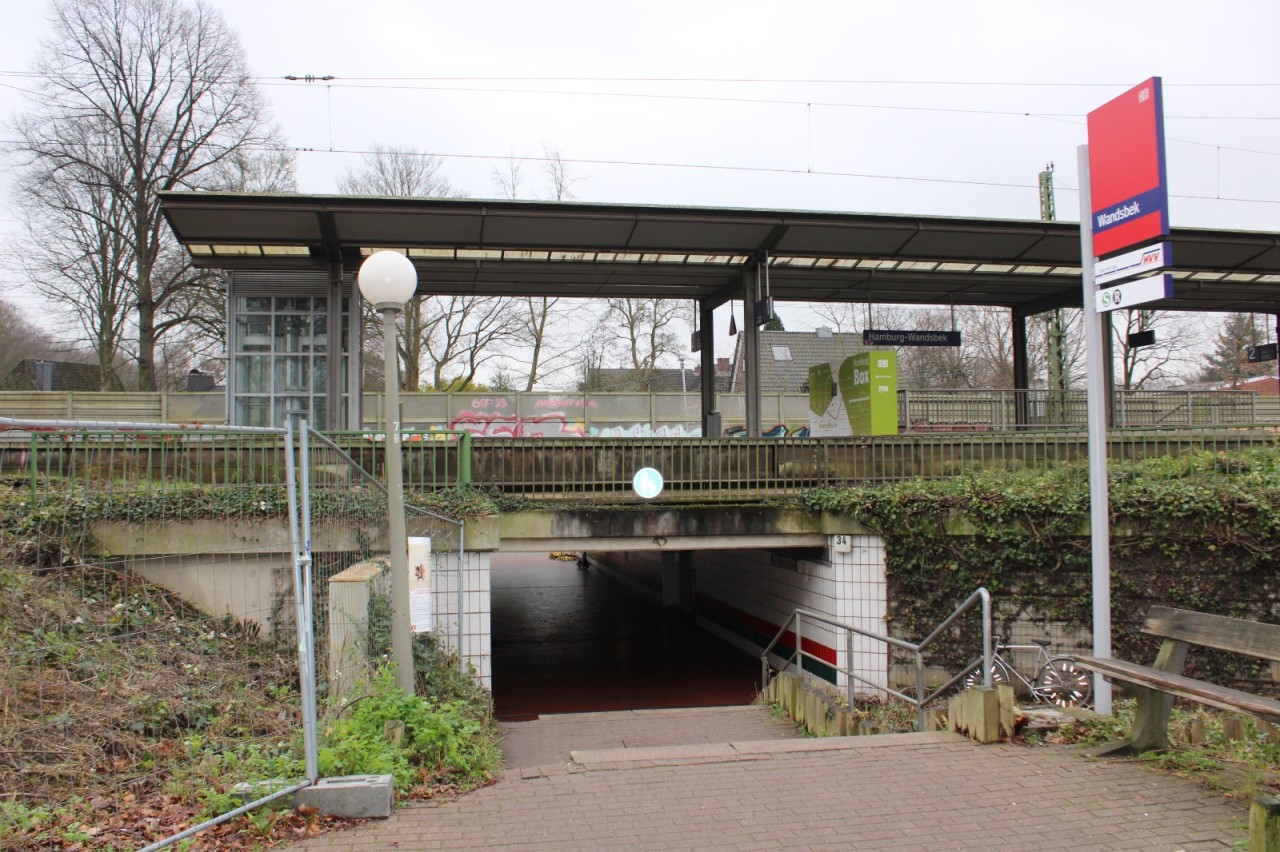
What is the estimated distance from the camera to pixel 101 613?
4383 mm

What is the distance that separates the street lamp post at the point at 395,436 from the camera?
6117 millimetres

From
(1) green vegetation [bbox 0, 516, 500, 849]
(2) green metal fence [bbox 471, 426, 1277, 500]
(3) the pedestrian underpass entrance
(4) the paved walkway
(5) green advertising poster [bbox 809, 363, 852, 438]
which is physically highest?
(5) green advertising poster [bbox 809, 363, 852, 438]

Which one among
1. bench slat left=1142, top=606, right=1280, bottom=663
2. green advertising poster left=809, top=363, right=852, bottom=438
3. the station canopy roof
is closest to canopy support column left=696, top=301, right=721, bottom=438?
the station canopy roof

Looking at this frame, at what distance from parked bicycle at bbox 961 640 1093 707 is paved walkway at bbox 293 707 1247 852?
16.8 feet

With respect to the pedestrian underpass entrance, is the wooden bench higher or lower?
higher

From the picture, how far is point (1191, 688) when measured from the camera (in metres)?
4.95

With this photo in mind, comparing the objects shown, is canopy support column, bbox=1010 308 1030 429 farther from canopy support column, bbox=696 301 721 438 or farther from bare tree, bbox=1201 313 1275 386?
bare tree, bbox=1201 313 1275 386

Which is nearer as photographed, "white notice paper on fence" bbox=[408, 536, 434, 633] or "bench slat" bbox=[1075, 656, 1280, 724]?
"bench slat" bbox=[1075, 656, 1280, 724]

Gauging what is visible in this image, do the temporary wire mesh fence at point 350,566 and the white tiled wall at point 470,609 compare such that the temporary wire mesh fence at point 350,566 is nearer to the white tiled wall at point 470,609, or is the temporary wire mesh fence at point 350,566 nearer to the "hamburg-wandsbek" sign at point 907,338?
the white tiled wall at point 470,609

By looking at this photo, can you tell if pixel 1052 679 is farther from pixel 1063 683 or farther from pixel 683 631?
pixel 683 631

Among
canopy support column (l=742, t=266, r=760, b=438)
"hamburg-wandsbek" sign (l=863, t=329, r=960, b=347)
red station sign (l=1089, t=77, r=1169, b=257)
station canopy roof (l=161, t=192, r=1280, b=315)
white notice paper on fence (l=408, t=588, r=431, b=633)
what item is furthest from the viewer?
"hamburg-wandsbek" sign (l=863, t=329, r=960, b=347)

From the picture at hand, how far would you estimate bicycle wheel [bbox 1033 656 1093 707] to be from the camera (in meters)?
10.7

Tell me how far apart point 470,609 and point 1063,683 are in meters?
7.06

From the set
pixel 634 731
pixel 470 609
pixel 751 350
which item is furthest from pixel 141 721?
pixel 751 350
